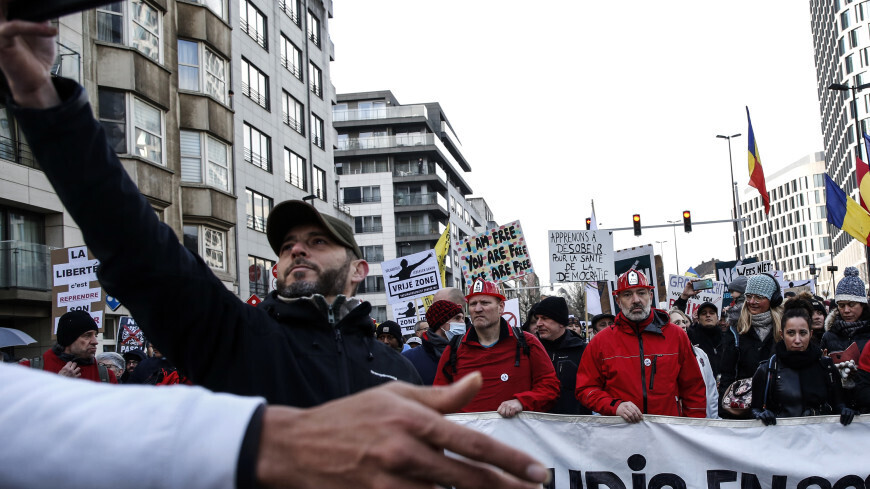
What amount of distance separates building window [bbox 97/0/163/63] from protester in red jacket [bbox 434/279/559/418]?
710 inches

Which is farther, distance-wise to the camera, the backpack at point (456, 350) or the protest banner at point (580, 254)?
the protest banner at point (580, 254)

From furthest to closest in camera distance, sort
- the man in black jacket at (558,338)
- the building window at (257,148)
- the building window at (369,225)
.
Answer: the building window at (369,225)
the building window at (257,148)
the man in black jacket at (558,338)

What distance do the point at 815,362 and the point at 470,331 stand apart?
111 inches

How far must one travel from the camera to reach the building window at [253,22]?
31.2m

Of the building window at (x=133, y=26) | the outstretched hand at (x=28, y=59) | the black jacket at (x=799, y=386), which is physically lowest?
the black jacket at (x=799, y=386)

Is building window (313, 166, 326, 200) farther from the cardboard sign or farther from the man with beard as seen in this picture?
the man with beard

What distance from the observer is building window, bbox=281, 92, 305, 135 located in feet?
116

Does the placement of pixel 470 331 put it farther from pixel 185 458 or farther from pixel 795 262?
pixel 795 262

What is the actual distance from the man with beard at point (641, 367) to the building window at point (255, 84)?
2704 centimetres

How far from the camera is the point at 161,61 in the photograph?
2375 cm

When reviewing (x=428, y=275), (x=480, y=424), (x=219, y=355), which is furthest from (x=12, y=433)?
(x=428, y=275)

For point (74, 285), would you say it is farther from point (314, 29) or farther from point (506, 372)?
point (314, 29)

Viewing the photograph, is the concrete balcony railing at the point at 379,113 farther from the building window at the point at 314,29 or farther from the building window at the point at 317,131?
the building window at the point at 317,131

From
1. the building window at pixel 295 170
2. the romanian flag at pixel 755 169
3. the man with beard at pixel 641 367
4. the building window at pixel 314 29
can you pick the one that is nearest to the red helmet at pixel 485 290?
the man with beard at pixel 641 367
